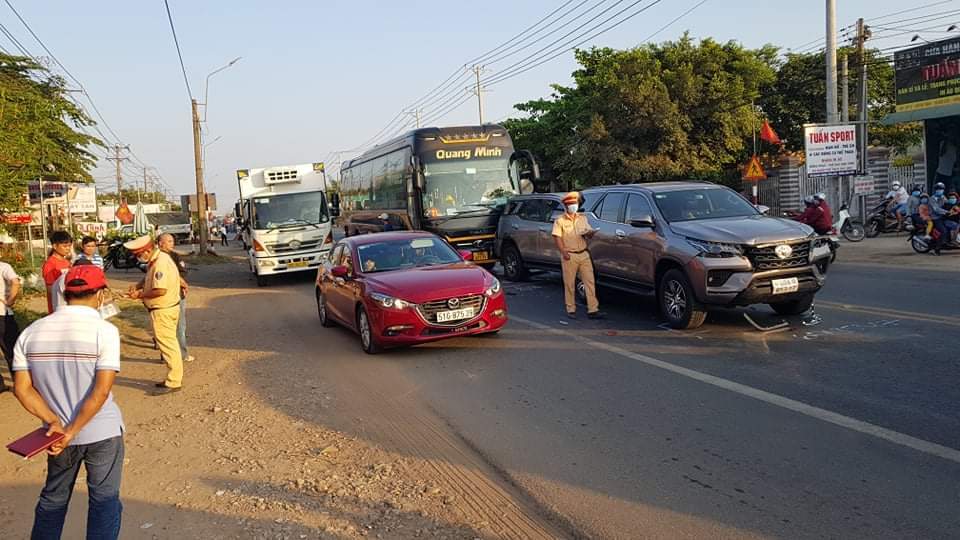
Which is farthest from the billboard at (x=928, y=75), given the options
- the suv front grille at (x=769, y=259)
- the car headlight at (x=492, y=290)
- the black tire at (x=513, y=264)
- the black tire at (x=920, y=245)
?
the car headlight at (x=492, y=290)

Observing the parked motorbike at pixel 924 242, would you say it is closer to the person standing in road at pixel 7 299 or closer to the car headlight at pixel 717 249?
the car headlight at pixel 717 249

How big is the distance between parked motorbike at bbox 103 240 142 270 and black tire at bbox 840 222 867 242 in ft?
78.6

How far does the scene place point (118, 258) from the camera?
29.6 m

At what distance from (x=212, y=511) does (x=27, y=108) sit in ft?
32.4

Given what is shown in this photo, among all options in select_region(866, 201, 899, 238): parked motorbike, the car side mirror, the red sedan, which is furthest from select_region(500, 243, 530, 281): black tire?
select_region(866, 201, 899, 238): parked motorbike

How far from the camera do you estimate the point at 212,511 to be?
4.90 metres

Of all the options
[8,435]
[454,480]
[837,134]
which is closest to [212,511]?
[454,480]

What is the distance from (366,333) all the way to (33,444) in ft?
20.2

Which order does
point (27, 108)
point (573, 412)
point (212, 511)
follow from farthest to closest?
point (27, 108)
point (573, 412)
point (212, 511)

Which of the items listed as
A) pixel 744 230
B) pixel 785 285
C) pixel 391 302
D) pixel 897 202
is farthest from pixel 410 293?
pixel 897 202

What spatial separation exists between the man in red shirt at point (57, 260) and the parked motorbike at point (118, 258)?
21.2m

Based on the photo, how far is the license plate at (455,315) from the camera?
30.0 ft

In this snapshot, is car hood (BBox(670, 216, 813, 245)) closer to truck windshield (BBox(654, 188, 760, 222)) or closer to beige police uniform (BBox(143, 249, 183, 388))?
truck windshield (BBox(654, 188, 760, 222))

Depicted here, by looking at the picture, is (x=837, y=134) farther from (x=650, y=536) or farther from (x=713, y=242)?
(x=650, y=536)
